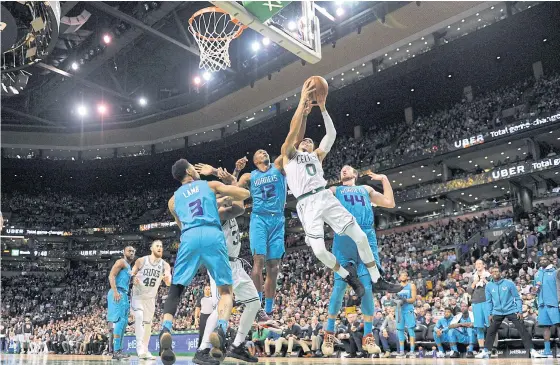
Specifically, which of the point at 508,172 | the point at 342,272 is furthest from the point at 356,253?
the point at 508,172

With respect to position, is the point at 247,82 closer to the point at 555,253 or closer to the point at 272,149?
the point at 272,149

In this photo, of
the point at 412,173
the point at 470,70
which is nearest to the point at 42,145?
the point at 412,173

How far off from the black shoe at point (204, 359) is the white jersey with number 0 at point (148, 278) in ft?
17.3

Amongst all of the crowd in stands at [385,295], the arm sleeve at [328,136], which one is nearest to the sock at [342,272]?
the arm sleeve at [328,136]

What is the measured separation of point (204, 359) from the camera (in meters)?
5.16

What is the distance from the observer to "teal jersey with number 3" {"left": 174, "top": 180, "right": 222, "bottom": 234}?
553 cm

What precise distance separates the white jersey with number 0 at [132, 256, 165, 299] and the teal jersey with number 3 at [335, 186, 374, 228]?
449cm

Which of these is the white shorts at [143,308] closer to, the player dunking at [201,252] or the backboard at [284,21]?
the player dunking at [201,252]

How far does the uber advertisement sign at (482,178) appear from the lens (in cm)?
2594

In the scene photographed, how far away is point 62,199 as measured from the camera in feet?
164

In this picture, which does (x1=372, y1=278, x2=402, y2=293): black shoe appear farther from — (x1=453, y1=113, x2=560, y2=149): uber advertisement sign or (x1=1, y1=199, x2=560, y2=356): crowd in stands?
(x1=453, y1=113, x2=560, y2=149): uber advertisement sign

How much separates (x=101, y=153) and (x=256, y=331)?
34.3 metres

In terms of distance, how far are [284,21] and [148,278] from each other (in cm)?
544

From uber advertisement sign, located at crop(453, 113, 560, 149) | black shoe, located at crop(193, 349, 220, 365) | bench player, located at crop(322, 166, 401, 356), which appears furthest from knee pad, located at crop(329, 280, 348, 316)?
uber advertisement sign, located at crop(453, 113, 560, 149)
